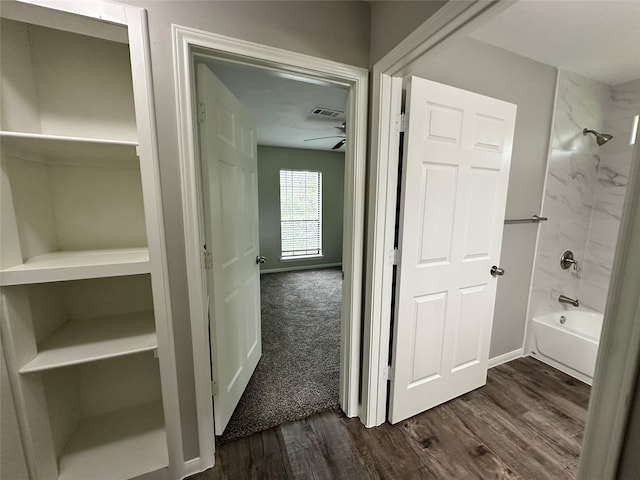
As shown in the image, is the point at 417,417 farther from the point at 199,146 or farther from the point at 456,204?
the point at 199,146

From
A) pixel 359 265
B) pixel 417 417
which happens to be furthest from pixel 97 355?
pixel 417 417

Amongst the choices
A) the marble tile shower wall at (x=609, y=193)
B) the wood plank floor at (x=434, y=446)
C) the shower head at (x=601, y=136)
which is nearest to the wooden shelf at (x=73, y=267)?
the wood plank floor at (x=434, y=446)

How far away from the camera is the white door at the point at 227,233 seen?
1.35 meters

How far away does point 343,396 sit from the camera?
5.71 ft

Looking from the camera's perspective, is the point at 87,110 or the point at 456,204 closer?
the point at 87,110

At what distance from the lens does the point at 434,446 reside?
1517 millimetres

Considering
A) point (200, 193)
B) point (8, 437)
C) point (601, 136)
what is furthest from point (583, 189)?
point (8, 437)

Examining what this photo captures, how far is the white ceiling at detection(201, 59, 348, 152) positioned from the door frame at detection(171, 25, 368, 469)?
88mm

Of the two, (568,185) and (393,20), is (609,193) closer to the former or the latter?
(568,185)

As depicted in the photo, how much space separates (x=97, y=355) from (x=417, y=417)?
184cm

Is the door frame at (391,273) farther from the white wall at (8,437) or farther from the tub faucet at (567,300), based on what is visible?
the tub faucet at (567,300)

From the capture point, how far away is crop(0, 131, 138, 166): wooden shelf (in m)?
0.95

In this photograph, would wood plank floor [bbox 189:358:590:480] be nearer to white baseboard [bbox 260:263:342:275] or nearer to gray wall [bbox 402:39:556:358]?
gray wall [bbox 402:39:556:358]

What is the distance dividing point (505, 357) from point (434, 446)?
4.20 ft
